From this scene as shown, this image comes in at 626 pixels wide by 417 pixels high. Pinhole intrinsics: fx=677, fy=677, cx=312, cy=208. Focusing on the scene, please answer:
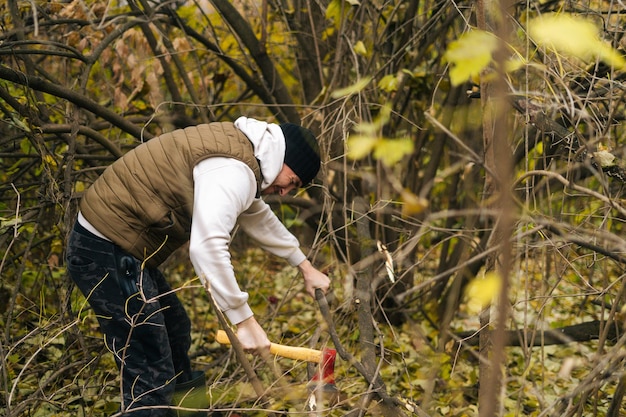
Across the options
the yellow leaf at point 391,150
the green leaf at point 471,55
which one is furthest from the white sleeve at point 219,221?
the green leaf at point 471,55

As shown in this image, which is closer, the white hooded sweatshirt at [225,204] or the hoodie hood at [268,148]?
the white hooded sweatshirt at [225,204]

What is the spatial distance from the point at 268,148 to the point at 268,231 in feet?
1.87

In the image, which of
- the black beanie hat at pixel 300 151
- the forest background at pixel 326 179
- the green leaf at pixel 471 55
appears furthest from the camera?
the forest background at pixel 326 179

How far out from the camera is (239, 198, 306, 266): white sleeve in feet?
9.79

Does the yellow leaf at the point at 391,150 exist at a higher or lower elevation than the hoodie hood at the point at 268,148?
higher

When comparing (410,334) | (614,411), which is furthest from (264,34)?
(614,411)

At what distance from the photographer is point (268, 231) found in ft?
10.0

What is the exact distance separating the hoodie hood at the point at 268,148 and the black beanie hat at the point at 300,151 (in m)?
Answer: 0.02

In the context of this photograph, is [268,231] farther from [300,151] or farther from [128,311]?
[128,311]

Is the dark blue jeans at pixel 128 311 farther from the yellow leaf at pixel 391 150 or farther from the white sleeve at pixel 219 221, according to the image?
the yellow leaf at pixel 391 150

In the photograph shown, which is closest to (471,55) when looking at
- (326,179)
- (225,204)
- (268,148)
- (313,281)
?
(225,204)

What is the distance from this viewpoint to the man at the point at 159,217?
8.15 ft

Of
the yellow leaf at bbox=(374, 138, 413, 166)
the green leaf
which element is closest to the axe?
the yellow leaf at bbox=(374, 138, 413, 166)

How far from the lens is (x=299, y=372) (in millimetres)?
3877
